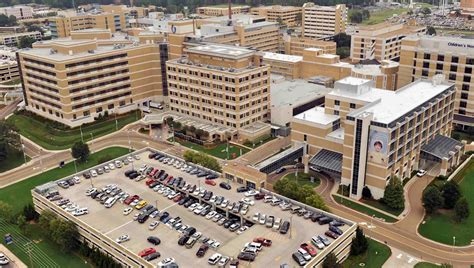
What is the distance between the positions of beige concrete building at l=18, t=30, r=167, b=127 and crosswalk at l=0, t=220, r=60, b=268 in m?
59.5

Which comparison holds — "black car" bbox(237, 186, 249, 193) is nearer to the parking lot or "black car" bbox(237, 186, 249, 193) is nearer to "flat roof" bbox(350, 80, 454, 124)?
the parking lot

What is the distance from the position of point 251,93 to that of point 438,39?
6373cm

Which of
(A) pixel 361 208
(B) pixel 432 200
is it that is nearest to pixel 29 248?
(A) pixel 361 208

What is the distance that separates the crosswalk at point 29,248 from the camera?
274 ft

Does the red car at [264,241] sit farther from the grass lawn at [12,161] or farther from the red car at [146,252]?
the grass lawn at [12,161]

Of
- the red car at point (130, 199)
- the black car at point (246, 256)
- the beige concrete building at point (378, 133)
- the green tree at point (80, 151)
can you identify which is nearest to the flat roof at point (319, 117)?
the beige concrete building at point (378, 133)

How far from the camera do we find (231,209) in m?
88.6

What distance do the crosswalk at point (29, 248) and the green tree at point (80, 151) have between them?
3017cm

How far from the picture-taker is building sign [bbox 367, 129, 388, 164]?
9762cm

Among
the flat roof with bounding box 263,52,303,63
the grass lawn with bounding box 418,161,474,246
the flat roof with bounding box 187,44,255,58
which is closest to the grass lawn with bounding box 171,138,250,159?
the flat roof with bounding box 187,44,255,58

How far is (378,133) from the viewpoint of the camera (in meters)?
98.1

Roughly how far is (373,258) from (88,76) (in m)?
111

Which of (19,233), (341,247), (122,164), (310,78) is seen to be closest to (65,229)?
(19,233)

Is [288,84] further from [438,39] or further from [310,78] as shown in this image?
[438,39]
